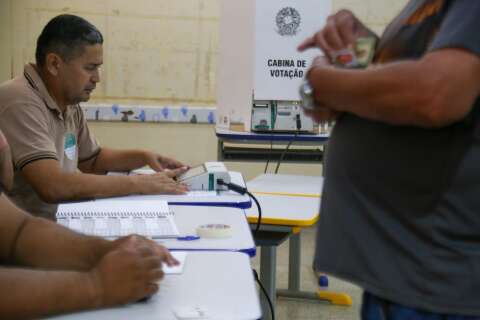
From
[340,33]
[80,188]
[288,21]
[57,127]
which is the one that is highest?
[288,21]

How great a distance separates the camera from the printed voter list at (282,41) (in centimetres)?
344

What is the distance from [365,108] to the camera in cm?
96

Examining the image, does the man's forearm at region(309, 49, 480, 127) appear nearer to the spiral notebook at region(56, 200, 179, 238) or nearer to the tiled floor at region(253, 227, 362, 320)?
the spiral notebook at region(56, 200, 179, 238)

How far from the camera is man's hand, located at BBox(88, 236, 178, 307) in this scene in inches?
40.3

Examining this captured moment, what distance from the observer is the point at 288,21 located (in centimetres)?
344

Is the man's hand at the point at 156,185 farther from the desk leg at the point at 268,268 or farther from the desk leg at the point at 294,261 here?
the desk leg at the point at 294,261

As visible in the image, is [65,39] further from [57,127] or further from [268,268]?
[268,268]

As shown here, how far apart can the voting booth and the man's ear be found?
54.8 inches

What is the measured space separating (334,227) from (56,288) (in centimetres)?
47

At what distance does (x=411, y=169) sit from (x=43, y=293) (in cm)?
61

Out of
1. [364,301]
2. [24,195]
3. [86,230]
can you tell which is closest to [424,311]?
[364,301]

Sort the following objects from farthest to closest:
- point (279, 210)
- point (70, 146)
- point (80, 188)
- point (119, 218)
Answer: point (70, 146) < point (279, 210) < point (80, 188) < point (119, 218)

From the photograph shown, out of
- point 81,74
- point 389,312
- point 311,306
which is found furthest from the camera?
point 311,306

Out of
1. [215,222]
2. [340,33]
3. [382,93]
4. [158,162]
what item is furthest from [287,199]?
[382,93]
